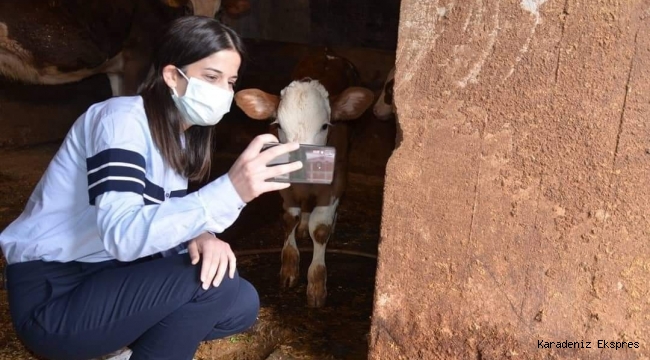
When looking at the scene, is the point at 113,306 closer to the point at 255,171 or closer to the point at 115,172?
the point at 115,172

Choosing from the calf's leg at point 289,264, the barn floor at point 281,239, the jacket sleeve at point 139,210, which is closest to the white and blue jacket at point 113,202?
the jacket sleeve at point 139,210

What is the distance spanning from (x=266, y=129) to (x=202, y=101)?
529cm

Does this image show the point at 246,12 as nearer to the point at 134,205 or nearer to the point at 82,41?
the point at 82,41

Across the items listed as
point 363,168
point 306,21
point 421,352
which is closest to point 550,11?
point 421,352

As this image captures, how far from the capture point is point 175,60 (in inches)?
87.5

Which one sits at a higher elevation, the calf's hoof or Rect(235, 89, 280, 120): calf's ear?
Rect(235, 89, 280, 120): calf's ear

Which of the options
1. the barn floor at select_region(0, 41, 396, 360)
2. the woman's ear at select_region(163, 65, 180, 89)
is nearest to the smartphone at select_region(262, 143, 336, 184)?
the woman's ear at select_region(163, 65, 180, 89)

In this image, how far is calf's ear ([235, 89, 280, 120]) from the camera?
3932mm

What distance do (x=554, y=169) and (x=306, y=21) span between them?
5438 mm

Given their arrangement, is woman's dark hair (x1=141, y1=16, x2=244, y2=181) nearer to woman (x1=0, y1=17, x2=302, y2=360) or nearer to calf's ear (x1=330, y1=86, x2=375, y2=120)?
woman (x1=0, y1=17, x2=302, y2=360)

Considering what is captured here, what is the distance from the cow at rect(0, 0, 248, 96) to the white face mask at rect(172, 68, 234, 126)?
4171mm

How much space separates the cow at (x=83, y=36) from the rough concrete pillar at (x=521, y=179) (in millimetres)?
4216

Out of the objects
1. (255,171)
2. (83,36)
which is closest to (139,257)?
(255,171)

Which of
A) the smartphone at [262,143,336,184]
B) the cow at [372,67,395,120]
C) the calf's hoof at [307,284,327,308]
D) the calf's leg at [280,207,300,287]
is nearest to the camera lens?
the smartphone at [262,143,336,184]
